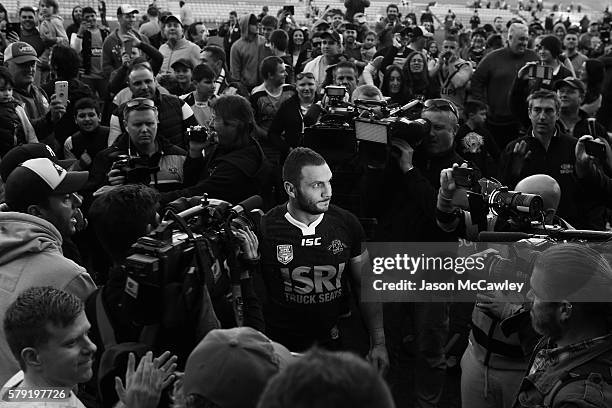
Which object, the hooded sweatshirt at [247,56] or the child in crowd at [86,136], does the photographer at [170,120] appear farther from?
the hooded sweatshirt at [247,56]

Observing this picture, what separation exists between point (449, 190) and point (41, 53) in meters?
6.89

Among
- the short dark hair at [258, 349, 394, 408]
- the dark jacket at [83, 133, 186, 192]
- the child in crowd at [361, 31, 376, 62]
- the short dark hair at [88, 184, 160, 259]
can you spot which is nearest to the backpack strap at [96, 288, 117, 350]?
the short dark hair at [88, 184, 160, 259]

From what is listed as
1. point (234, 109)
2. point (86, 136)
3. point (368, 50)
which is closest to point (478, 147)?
point (234, 109)

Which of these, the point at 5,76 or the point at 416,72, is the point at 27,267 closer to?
the point at 5,76

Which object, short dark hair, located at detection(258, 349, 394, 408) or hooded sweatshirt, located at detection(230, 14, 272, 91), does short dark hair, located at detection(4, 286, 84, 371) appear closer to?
short dark hair, located at detection(258, 349, 394, 408)

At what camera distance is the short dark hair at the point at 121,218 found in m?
2.70

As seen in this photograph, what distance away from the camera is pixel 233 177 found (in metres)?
4.08

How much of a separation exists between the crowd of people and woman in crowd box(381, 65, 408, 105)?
78cm

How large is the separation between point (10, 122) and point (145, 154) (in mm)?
1369

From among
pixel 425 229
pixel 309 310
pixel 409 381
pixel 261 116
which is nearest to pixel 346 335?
pixel 409 381

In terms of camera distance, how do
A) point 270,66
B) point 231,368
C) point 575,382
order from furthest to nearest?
point 270,66, point 575,382, point 231,368

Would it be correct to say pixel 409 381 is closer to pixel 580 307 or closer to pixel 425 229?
pixel 425 229

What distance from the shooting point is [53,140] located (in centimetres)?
597

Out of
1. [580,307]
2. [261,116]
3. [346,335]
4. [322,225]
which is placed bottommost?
[346,335]
